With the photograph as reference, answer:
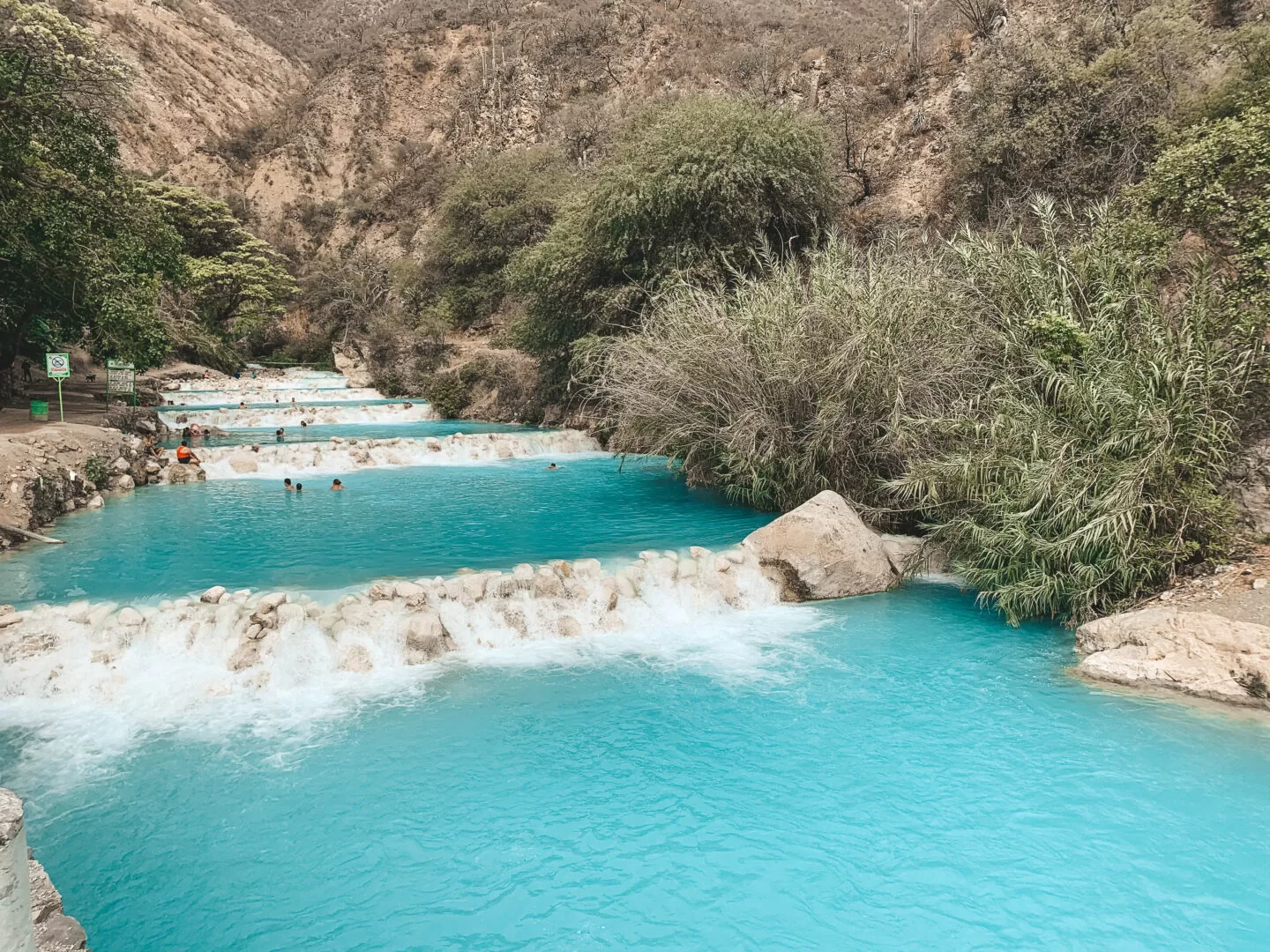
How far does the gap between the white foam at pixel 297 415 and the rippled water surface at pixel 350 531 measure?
9.27 meters

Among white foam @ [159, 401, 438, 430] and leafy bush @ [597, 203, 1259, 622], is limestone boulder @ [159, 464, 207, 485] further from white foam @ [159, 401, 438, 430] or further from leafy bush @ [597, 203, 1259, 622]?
leafy bush @ [597, 203, 1259, 622]

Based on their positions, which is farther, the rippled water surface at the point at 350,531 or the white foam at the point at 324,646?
the rippled water surface at the point at 350,531

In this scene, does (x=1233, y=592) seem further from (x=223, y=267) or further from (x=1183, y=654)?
(x=223, y=267)

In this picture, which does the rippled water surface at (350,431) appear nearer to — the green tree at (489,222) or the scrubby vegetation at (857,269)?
the scrubby vegetation at (857,269)

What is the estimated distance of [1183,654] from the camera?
6285 mm

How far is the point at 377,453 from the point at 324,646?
39.3 ft

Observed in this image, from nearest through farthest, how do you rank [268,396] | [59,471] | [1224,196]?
[1224,196], [59,471], [268,396]

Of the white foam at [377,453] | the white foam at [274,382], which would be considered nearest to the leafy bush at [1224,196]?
the white foam at [377,453]

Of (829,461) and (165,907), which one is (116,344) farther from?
(165,907)

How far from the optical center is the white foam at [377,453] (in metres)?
16.6

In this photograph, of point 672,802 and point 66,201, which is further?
point 66,201

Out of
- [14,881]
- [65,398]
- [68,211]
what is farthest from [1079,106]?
[65,398]

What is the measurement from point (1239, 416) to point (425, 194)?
46335 mm

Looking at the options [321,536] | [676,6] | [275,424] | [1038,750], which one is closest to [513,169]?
[275,424]
